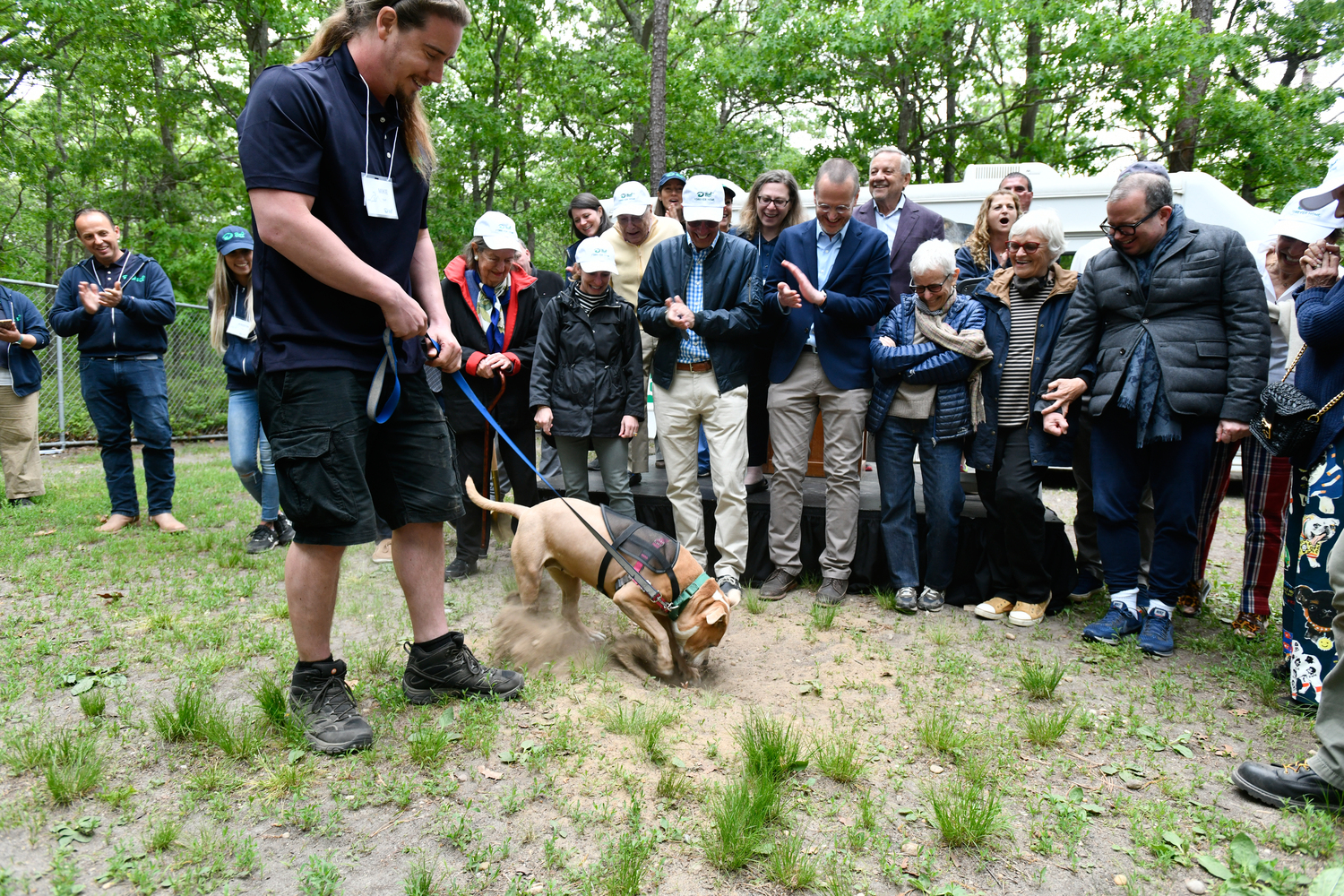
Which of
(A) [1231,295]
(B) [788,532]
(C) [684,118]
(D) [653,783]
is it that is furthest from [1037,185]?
(C) [684,118]

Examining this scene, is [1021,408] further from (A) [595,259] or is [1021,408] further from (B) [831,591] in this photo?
(A) [595,259]

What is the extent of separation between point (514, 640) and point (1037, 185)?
6990 mm

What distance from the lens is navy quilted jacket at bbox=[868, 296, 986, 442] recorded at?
14.4 feet

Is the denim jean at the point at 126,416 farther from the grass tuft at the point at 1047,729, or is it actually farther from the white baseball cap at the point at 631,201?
the grass tuft at the point at 1047,729

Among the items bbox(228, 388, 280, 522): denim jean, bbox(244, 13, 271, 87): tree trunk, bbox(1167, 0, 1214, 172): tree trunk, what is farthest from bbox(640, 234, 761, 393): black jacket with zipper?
bbox(244, 13, 271, 87): tree trunk

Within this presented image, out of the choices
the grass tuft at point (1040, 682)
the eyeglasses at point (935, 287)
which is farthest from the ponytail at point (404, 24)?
the grass tuft at point (1040, 682)

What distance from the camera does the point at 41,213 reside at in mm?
15922

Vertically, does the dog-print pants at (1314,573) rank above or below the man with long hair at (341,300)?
below

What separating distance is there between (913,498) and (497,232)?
3.05 m

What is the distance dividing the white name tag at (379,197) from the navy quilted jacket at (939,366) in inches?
115

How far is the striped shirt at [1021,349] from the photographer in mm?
4312

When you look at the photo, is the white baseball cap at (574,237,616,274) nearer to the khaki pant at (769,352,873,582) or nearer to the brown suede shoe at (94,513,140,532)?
the khaki pant at (769,352,873,582)

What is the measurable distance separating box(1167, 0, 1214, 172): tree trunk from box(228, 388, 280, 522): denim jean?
1357cm

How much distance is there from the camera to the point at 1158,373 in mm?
3799
